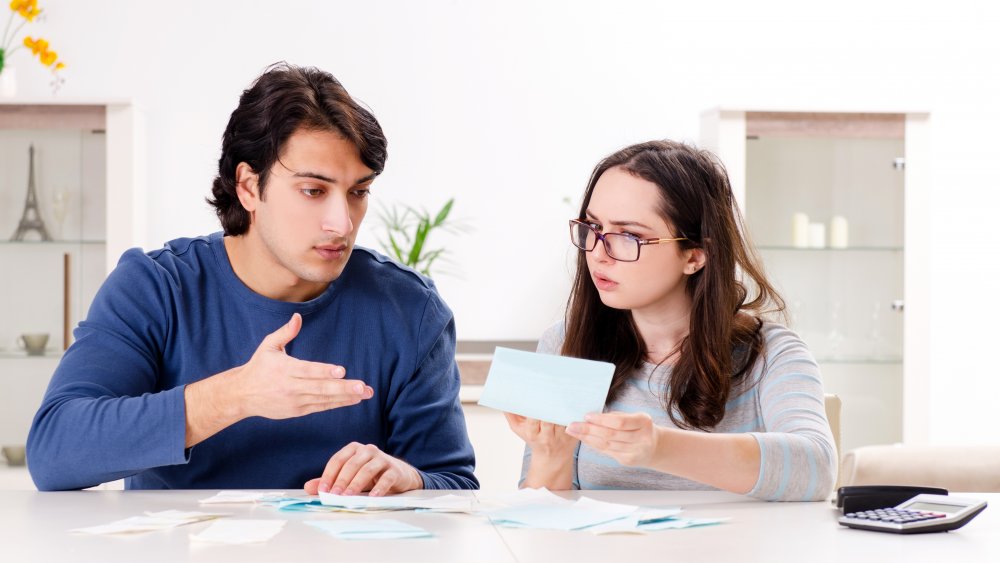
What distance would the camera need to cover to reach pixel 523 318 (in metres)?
4.06

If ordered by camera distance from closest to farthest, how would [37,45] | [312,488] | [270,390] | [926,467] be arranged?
[270,390] < [312,488] < [926,467] < [37,45]

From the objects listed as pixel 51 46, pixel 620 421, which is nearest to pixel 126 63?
pixel 51 46

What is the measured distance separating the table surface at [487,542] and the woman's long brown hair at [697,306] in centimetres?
36

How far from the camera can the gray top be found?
1535 millimetres

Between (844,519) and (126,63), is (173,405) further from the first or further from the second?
(126,63)

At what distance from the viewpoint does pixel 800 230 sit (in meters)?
3.95

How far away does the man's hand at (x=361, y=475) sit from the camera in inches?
61.5

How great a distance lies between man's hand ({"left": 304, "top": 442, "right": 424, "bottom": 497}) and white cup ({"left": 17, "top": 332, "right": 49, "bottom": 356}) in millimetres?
2554

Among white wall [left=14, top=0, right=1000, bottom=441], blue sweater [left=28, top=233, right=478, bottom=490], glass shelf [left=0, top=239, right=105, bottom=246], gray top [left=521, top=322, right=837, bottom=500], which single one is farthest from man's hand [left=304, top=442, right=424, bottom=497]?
glass shelf [left=0, top=239, right=105, bottom=246]

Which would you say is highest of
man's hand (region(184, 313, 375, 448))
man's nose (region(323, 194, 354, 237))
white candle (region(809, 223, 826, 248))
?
white candle (region(809, 223, 826, 248))

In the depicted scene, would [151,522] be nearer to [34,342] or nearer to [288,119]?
[288,119]

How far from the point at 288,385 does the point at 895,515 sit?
829mm

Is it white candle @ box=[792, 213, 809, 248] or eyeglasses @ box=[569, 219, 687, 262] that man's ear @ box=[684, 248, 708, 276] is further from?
white candle @ box=[792, 213, 809, 248]

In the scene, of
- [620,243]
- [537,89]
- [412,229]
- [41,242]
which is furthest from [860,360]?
[41,242]
